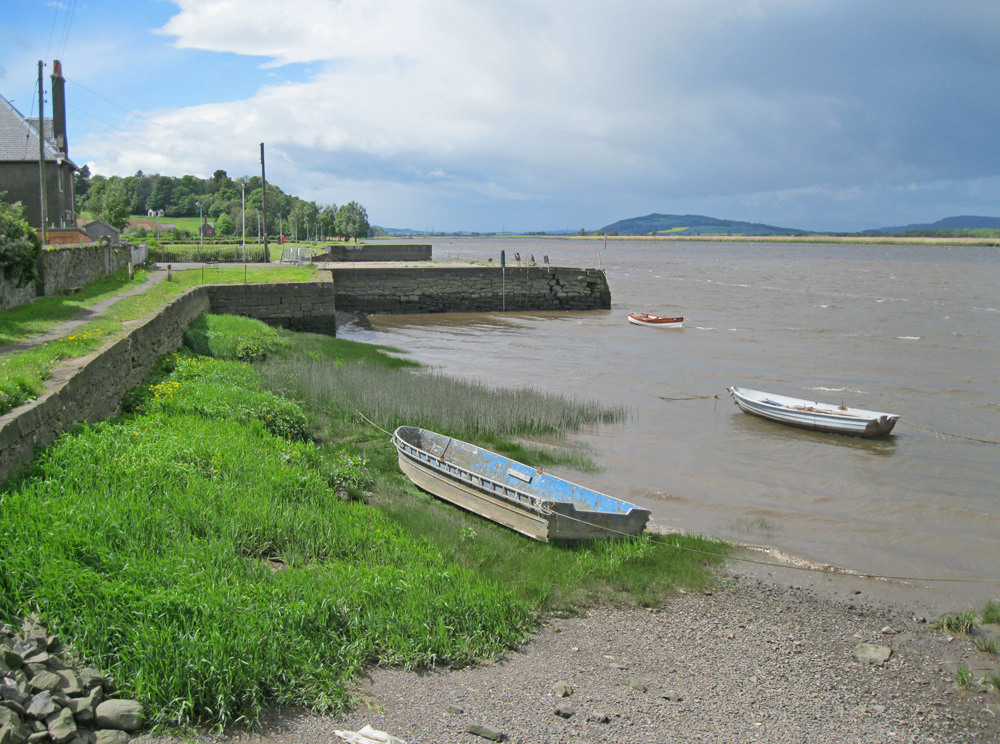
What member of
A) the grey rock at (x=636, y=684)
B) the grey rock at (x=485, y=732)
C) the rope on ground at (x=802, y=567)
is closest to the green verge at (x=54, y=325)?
the grey rock at (x=485, y=732)

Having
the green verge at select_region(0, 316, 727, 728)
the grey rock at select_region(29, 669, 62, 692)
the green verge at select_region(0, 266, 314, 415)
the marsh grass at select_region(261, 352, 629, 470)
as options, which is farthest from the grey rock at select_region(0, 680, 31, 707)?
the marsh grass at select_region(261, 352, 629, 470)

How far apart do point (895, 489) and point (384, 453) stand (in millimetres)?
9354

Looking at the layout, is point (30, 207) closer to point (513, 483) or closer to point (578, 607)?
point (513, 483)

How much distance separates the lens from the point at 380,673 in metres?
6.67

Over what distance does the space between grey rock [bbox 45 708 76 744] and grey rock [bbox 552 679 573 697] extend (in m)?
3.69

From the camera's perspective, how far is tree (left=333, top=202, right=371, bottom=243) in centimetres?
15438

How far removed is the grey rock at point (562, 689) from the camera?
662 cm

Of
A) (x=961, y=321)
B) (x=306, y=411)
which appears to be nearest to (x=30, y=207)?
(x=306, y=411)

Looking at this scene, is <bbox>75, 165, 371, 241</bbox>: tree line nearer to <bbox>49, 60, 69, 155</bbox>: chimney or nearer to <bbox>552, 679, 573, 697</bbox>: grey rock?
<bbox>49, 60, 69, 155</bbox>: chimney

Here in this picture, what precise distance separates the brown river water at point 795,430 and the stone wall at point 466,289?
1.70m

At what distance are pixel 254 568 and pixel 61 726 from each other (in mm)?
2503

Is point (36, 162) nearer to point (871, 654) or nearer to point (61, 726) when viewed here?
point (61, 726)

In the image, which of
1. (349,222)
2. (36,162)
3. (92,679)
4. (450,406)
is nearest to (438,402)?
(450,406)

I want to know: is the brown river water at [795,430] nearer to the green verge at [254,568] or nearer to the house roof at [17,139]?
the green verge at [254,568]
